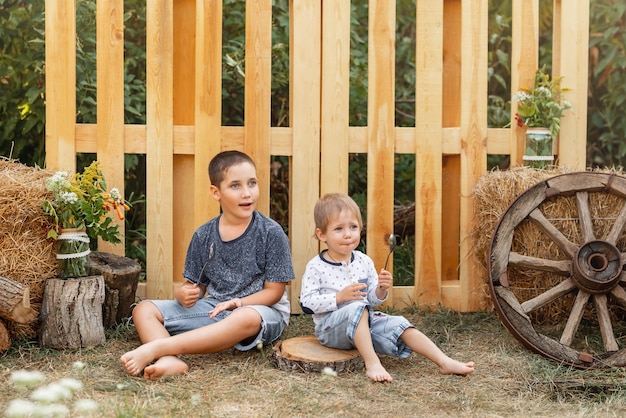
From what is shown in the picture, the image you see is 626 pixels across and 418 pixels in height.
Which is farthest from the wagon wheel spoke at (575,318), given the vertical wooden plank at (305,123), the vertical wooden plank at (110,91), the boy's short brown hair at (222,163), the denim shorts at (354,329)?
the vertical wooden plank at (110,91)

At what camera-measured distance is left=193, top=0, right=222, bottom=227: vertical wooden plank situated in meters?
4.32

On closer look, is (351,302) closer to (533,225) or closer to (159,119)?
(533,225)

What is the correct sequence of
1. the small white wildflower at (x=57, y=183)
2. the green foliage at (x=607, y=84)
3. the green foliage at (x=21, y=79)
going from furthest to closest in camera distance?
the green foliage at (x=607, y=84)
the green foliage at (x=21, y=79)
the small white wildflower at (x=57, y=183)

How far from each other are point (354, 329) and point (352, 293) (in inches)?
6.6

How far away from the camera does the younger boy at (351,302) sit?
11.3 feet

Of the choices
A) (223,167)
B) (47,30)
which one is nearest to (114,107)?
(47,30)

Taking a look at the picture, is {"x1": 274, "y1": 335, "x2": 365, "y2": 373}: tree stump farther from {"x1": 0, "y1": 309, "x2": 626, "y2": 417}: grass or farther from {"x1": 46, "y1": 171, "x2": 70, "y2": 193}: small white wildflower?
{"x1": 46, "y1": 171, "x2": 70, "y2": 193}: small white wildflower

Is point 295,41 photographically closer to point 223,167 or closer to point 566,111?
point 223,167

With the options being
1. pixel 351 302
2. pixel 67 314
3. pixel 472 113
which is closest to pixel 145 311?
pixel 67 314

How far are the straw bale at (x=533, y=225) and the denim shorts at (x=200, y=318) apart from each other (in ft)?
3.75

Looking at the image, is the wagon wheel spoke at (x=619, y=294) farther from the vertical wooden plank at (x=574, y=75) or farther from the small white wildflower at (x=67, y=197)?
the small white wildflower at (x=67, y=197)

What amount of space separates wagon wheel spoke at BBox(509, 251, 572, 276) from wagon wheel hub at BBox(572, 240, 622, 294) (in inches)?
2.4

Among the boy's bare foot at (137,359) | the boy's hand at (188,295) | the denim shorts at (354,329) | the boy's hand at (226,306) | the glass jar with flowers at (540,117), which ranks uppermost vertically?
the glass jar with flowers at (540,117)

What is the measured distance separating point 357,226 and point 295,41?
120 centimetres
